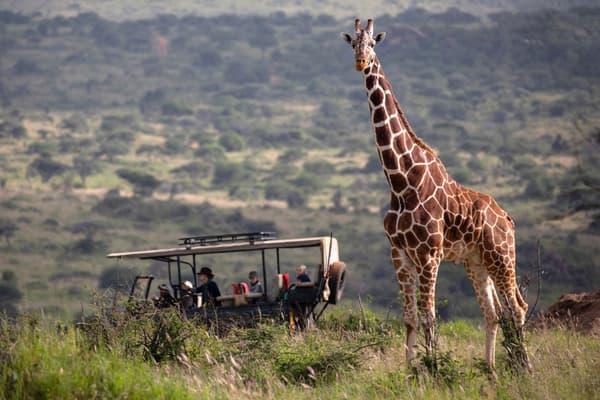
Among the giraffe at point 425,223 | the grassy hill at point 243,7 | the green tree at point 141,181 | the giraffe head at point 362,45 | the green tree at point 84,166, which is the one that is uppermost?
the grassy hill at point 243,7

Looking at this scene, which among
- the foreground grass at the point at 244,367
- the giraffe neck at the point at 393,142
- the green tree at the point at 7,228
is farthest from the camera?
the green tree at the point at 7,228

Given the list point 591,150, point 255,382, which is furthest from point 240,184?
point 255,382

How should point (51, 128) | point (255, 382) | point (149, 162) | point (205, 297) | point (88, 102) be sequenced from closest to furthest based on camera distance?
point (255, 382) < point (205, 297) < point (149, 162) < point (51, 128) < point (88, 102)

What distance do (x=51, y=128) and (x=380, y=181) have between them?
38.0 metres

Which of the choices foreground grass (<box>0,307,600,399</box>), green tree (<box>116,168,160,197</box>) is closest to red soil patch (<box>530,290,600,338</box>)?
foreground grass (<box>0,307,600,399</box>)

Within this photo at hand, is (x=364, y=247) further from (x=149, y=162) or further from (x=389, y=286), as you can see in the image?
(x=149, y=162)

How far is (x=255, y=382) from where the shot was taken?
36.3ft

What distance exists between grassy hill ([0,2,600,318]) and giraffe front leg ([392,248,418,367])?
2347cm

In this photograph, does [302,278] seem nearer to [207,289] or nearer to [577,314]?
[207,289]

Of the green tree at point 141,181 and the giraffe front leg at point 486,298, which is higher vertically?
the giraffe front leg at point 486,298

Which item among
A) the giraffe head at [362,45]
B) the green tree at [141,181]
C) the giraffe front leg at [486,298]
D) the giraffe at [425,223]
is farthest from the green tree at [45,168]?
the giraffe head at [362,45]

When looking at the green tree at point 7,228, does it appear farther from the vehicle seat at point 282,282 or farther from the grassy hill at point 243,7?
the grassy hill at point 243,7

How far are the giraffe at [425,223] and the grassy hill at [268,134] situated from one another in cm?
2261

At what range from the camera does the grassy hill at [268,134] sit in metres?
62.7
